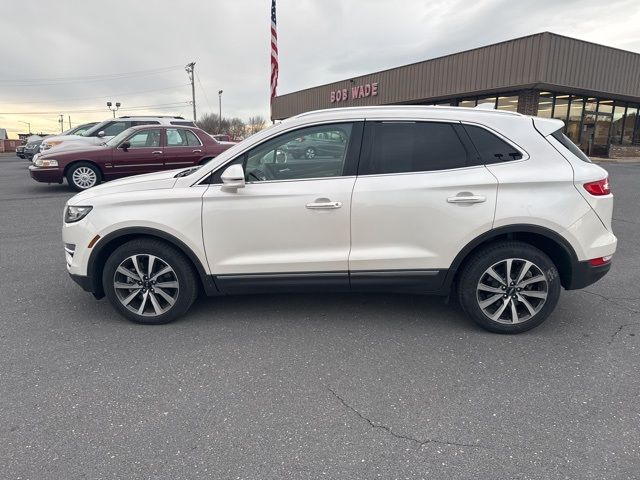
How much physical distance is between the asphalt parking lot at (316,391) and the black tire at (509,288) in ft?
0.52

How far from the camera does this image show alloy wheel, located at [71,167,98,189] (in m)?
10.2

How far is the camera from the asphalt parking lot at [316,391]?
2146 millimetres

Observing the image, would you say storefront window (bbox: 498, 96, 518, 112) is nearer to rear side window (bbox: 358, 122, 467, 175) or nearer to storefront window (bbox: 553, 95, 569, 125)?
storefront window (bbox: 553, 95, 569, 125)

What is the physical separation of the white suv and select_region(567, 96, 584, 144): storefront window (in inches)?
836

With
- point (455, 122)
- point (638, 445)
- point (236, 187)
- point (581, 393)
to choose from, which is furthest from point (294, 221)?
point (638, 445)

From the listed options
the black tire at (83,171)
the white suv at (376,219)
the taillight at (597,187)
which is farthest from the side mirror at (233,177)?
the black tire at (83,171)

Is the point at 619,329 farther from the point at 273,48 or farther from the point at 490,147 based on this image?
the point at 273,48

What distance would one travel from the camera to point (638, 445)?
224 cm

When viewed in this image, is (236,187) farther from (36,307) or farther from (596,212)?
(596,212)

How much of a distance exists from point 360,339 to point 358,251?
2.27 ft

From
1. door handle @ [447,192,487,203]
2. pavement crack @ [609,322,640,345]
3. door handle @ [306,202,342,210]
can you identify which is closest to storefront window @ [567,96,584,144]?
pavement crack @ [609,322,640,345]

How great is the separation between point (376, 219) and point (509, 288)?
1.20m

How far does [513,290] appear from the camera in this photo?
11.2 feet

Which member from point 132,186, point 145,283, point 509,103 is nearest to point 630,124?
point 509,103
